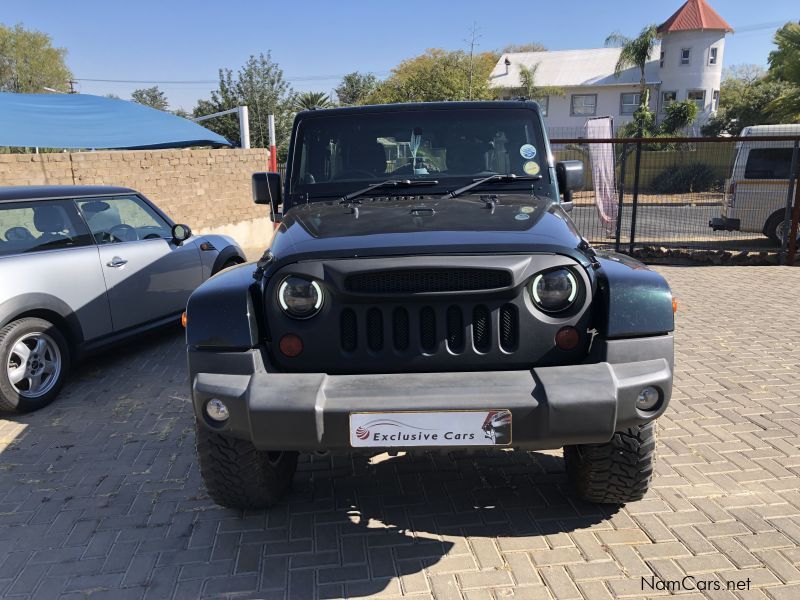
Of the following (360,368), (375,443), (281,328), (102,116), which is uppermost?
(102,116)

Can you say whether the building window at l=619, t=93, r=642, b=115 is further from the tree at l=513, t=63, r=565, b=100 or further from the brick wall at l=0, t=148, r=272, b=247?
the brick wall at l=0, t=148, r=272, b=247

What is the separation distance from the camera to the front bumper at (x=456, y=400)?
2436 mm

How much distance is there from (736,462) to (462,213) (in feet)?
7.26

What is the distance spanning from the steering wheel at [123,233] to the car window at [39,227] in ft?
1.00

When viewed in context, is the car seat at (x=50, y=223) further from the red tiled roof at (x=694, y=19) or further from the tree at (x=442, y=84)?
the red tiled roof at (x=694, y=19)

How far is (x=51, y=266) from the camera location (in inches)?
194

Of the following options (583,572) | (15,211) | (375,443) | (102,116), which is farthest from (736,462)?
(102,116)

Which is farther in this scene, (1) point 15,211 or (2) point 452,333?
(1) point 15,211

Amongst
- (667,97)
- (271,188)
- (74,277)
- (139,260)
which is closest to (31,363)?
(74,277)

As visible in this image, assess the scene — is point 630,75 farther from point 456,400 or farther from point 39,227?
point 456,400

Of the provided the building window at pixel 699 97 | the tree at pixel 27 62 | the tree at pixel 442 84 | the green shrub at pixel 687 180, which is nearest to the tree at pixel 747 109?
the building window at pixel 699 97

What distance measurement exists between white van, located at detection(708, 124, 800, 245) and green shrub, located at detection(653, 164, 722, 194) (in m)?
0.65

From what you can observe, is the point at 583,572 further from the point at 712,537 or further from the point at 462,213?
the point at 462,213

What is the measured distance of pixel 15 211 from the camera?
5.00 meters
